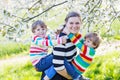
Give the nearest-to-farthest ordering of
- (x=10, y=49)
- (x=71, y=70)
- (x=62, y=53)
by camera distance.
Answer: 1. (x=62, y=53)
2. (x=71, y=70)
3. (x=10, y=49)

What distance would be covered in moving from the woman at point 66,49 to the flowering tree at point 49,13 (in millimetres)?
2559

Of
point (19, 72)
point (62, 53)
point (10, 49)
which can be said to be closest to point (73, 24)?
point (62, 53)

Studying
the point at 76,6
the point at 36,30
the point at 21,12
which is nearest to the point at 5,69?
the point at 21,12

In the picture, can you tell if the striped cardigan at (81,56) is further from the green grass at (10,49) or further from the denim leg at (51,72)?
the green grass at (10,49)

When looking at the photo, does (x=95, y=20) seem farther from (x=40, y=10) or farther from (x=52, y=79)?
(x=52, y=79)

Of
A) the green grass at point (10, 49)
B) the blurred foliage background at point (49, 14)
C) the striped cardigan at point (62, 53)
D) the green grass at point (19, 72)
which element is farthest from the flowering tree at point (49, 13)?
the green grass at point (10, 49)

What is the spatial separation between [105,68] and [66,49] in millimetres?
5581

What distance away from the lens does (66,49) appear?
461 cm

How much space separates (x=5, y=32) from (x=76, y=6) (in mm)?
1212

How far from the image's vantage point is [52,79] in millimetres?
4855

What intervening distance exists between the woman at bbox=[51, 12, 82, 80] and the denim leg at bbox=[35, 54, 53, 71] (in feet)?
0.79

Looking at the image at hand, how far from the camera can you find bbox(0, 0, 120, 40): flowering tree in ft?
24.5

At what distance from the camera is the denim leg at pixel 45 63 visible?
16.3ft

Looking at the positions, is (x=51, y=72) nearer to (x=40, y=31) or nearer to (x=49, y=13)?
(x=40, y=31)
